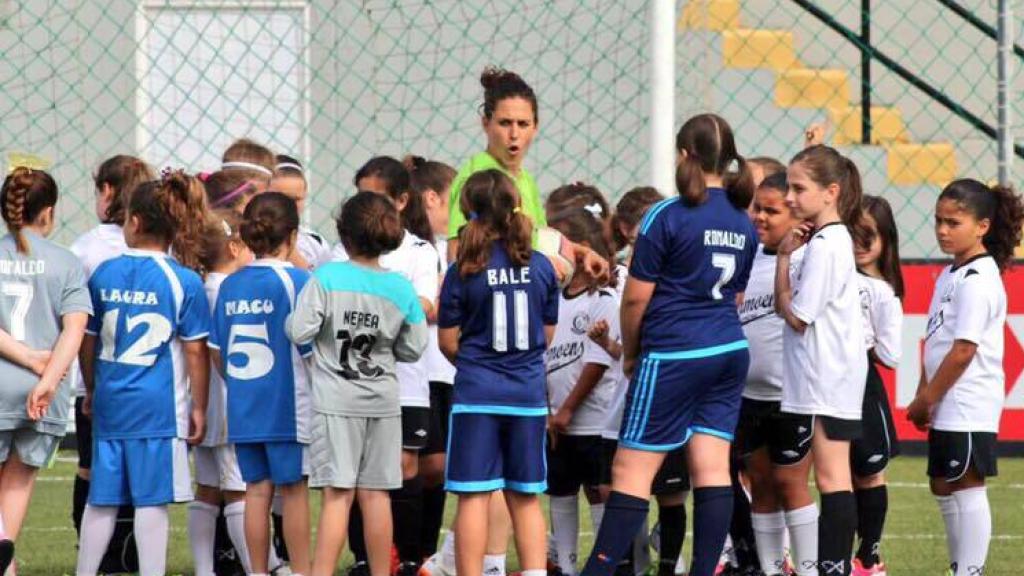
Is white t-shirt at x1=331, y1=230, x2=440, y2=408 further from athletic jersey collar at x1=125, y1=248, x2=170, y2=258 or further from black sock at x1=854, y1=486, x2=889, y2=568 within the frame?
black sock at x1=854, y1=486, x2=889, y2=568

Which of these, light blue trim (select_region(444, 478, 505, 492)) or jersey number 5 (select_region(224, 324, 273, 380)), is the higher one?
jersey number 5 (select_region(224, 324, 273, 380))

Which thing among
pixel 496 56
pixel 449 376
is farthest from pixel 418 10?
pixel 449 376

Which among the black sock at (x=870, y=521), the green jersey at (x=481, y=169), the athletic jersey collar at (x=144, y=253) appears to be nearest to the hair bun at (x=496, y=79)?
the green jersey at (x=481, y=169)

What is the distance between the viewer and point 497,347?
5375mm

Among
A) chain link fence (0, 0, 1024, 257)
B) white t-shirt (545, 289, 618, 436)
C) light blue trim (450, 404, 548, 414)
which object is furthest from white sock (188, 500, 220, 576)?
chain link fence (0, 0, 1024, 257)

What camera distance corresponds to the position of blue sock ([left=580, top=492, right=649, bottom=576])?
5289 millimetres

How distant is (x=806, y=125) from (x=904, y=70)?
72cm

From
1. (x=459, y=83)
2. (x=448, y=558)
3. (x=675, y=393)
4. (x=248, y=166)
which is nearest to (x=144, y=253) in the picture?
(x=248, y=166)

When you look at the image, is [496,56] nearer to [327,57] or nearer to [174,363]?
[327,57]

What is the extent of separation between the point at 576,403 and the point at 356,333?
3.20 ft

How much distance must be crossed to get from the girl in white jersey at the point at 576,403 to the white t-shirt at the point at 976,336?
110 cm

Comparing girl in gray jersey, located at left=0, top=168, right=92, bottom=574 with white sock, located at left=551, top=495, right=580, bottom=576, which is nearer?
girl in gray jersey, located at left=0, top=168, right=92, bottom=574

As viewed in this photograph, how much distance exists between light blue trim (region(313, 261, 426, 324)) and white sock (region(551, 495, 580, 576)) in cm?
98

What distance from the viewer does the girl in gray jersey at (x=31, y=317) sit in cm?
553
